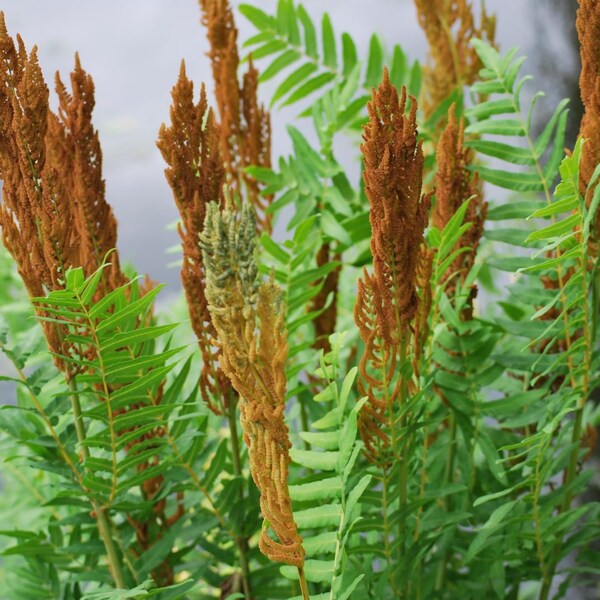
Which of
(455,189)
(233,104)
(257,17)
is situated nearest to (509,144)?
(455,189)

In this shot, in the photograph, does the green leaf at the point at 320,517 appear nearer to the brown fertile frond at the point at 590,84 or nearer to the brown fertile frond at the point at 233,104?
the brown fertile frond at the point at 590,84

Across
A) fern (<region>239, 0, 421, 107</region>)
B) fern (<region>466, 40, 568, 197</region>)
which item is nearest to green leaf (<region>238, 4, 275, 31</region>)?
fern (<region>239, 0, 421, 107</region>)

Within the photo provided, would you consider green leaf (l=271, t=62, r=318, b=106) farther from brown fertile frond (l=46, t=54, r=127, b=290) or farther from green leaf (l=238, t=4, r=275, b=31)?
brown fertile frond (l=46, t=54, r=127, b=290)

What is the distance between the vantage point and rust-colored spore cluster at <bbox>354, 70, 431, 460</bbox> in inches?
22.4

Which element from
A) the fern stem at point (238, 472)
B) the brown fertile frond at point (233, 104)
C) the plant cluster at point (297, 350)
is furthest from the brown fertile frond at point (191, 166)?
the brown fertile frond at point (233, 104)

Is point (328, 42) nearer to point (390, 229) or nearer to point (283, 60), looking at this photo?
point (283, 60)

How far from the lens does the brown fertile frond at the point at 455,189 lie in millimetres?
727

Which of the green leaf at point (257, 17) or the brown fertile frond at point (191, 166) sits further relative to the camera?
the green leaf at point (257, 17)

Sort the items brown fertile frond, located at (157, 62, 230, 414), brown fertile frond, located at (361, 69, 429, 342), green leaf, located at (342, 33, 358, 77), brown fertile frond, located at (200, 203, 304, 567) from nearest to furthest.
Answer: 1. brown fertile frond, located at (200, 203, 304, 567)
2. brown fertile frond, located at (361, 69, 429, 342)
3. brown fertile frond, located at (157, 62, 230, 414)
4. green leaf, located at (342, 33, 358, 77)

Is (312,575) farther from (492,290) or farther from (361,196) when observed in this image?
(492,290)

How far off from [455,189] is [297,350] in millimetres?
203

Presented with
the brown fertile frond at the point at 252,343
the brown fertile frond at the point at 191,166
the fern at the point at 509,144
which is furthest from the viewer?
the fern at the point at 509,144

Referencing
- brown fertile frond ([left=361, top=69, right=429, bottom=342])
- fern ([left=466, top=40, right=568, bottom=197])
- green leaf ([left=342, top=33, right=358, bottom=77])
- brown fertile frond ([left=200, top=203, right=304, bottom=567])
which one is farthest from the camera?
green leaf ([left=342, top=33, right=358, bottom=77])

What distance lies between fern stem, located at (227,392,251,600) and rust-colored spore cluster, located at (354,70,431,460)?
0.17 meters
